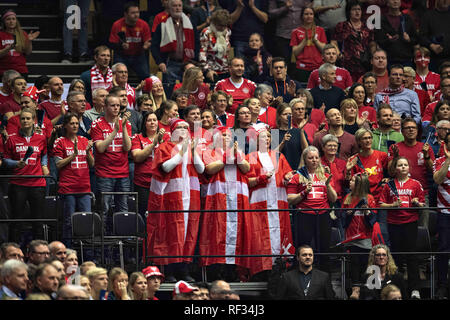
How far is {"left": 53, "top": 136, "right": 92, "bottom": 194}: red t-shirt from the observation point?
12.9m

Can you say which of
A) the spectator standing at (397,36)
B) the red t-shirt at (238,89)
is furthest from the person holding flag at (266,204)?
the spectator standing at (397,36)

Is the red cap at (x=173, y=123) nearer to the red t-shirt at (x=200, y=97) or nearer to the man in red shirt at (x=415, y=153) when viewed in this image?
the red t-shirt at (x=200, y=97)

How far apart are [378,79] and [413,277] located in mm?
3956

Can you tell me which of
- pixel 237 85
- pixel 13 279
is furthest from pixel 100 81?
pixel 13 279

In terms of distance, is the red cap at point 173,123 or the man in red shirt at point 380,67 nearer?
the red cap at point 173,123

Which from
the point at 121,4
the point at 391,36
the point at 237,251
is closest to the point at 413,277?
the point at 237,251

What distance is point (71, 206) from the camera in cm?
1283

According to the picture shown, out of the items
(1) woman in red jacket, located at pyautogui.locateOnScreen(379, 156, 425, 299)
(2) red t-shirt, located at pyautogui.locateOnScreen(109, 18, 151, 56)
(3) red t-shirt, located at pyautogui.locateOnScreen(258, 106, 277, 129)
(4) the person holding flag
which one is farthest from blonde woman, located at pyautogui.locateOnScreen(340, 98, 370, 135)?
(2) red t-shirt, located at pyautogui.locateOnScreen(109, 18, 151, 56)

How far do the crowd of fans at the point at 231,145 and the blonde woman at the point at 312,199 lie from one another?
0.05ft

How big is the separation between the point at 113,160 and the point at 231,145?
1.36m

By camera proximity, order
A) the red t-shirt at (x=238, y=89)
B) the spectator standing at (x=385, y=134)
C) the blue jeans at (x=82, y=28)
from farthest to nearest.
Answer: the blue jeans at (x=82, y=28) → the red t-shirt at (x=238, y=89) → the spectator standing at (x=385, y=134)

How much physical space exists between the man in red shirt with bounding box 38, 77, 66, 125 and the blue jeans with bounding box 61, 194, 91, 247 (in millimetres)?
1633

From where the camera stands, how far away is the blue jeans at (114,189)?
13.0 m

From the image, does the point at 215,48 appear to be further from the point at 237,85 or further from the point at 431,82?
the point at 431,82
